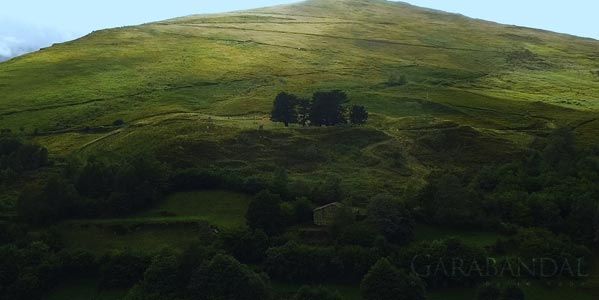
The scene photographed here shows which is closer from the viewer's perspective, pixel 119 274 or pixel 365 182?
pixel 119 274

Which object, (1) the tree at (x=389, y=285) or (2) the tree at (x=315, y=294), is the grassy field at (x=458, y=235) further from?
(2) the tree at (x=315, y=294)

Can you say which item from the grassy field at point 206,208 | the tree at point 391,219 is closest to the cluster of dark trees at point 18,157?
the grassy field at point 206,208

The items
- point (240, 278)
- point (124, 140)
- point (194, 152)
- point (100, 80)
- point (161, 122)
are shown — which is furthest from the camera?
point (100, 80)

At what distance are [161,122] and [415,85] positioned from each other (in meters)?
72.8

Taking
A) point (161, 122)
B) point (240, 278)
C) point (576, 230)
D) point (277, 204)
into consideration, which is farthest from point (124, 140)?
point (576, 230)

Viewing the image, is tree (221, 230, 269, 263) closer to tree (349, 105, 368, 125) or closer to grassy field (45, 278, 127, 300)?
grassy field (45, 278, 127, 300)

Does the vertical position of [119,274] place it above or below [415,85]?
below

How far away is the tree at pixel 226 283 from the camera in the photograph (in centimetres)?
6888

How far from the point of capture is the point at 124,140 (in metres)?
119

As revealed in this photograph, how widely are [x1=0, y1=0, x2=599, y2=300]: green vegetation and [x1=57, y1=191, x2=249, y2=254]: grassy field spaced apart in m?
0.30

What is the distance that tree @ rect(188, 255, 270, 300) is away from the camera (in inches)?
2712

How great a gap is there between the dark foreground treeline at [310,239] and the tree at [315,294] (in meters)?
0.16

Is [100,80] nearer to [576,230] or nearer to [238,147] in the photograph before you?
[238,147]

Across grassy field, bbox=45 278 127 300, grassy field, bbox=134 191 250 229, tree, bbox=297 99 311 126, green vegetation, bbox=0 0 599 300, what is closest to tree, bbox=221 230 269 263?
green vegetation, bbox=0 0 599 300
